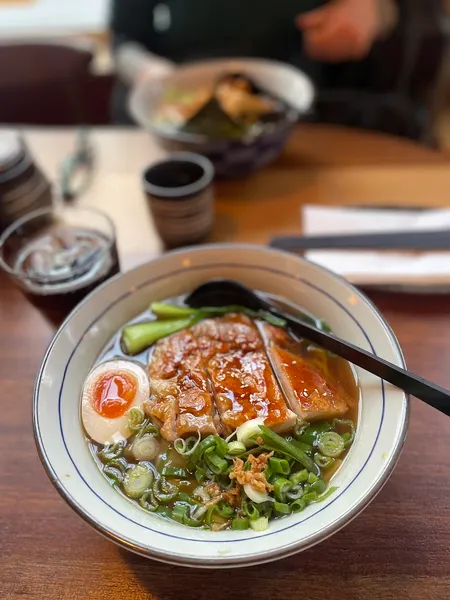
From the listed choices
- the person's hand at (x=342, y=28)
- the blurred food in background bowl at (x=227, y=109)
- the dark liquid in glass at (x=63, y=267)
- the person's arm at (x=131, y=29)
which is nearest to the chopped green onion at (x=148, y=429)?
the dark liquid in glass at (x=63, y=267)

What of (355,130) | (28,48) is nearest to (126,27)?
(28,48)

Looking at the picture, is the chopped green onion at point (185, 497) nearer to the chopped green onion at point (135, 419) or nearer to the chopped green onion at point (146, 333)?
the chopped green onion at point (135, 419)

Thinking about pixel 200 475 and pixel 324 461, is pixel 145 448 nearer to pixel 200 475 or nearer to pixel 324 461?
pixel 200 475

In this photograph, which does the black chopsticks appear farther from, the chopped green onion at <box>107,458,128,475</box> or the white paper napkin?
the chopped green onion at <box>107,458,128,475</box>

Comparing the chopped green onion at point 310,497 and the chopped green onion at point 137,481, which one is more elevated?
the chopped green onion at point 310,497

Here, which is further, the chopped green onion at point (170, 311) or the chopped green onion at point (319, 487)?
the chopped green onion at point (170, 311)

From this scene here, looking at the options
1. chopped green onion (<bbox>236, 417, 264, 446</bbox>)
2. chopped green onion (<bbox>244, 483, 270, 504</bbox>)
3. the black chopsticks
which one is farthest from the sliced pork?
the black chopsticks

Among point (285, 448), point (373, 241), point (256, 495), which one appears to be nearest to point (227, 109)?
point (373, 241)
